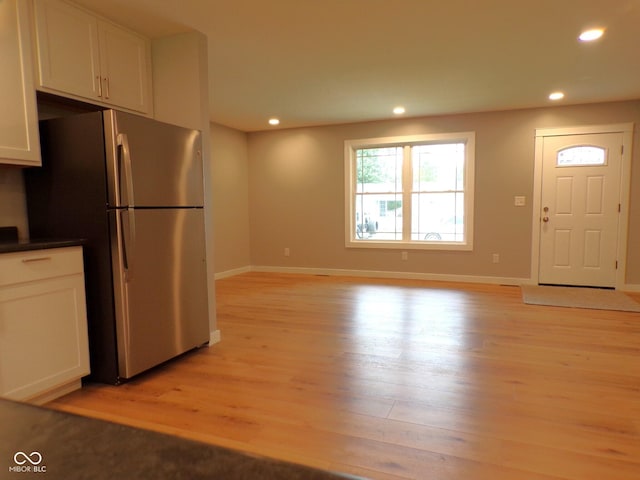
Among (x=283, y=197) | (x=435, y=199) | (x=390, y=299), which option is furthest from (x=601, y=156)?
(x=283, y=197)

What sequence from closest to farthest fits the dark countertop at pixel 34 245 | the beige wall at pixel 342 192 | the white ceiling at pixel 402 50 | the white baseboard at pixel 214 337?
the dark countertop at pixel 34 245, the white ceiling at pixel 402 50, the white baseboard at pixel 214 337, the beige wall at pixel 342 192

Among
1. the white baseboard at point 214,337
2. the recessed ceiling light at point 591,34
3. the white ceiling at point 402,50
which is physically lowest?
the white baseboard at point 214,337

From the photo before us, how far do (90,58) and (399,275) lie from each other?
458cm

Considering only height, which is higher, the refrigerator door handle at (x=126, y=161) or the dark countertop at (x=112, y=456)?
the refrigerator door handle at (x=126, y=161)

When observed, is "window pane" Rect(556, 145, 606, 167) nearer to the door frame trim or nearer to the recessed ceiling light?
the door frame trim

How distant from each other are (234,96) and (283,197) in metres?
2.22

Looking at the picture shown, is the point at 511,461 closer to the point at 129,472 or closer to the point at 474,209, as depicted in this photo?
the point at 129,472

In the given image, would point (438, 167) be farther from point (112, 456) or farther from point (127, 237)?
point (112, 456)

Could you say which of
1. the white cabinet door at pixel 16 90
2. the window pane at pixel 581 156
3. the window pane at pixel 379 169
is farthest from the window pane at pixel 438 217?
the white cabinet door at pixel 16 90

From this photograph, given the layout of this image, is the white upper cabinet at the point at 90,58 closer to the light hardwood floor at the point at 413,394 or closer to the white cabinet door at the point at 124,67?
the white cabinet door at the point at 124,67

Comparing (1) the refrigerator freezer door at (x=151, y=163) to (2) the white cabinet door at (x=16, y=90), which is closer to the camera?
(2) the white cabinet door at (x=16, y=90)

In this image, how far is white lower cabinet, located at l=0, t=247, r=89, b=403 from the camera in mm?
1938

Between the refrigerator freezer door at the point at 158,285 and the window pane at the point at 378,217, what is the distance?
11.8 ft

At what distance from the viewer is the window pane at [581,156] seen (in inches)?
193
